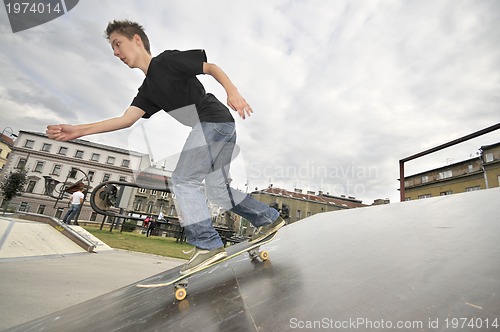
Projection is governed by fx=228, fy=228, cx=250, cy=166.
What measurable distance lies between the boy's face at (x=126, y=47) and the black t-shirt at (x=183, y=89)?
221 mm

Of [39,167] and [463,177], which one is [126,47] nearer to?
[463,177]

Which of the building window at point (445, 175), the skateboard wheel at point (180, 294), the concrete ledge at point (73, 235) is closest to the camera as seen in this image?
the skateboard wheel at point (180, 294)

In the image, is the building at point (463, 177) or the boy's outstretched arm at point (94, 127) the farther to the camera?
the building at point (463, 177)

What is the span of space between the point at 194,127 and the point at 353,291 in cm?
150

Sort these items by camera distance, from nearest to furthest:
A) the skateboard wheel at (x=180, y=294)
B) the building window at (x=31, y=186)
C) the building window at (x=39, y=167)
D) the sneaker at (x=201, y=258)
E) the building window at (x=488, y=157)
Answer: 1. the skateboard wheel at (x=180, y=294)
2. the sneaker at (x=201, y=258)
3. the building window at (x=488, y=157)
4. the building window at (x=31, y=186)
5. the building window at (x=39, y=167)

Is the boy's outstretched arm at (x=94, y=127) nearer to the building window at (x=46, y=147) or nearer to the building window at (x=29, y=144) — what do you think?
the building window at (x=46, y=147)

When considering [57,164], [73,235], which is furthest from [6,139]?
[73,235]

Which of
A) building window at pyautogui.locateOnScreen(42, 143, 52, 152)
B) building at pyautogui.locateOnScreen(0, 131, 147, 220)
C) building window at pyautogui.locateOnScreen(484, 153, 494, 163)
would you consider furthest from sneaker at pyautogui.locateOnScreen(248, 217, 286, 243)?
building window at pyautogui.locateOnScreen(42, 143, 52, 152)

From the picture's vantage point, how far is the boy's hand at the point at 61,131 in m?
1.87

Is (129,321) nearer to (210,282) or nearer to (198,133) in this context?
(210,282)

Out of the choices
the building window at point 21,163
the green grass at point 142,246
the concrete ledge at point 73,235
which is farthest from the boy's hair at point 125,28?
the building window at point 21,163

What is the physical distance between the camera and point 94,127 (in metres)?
1.98

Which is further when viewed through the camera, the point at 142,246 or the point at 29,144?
the point at 29,144

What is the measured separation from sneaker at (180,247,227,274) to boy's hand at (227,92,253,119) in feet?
3.12
